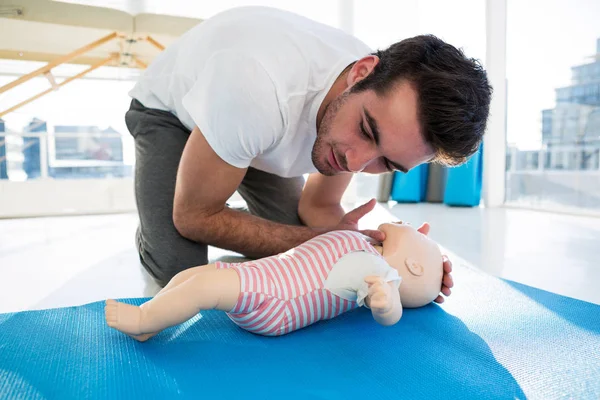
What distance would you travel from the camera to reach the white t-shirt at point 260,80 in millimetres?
1284

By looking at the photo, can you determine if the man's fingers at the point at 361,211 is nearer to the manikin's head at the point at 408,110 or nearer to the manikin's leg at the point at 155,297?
the manikin's head at the point at 408,110

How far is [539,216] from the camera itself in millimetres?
3715

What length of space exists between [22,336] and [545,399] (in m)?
1.17

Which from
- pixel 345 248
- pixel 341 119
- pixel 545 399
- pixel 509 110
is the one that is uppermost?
pixel 509 110

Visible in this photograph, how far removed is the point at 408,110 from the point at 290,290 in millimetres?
562

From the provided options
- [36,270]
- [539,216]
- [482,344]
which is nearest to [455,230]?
[539,216]

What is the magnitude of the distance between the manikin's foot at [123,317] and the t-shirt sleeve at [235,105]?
52 centimetres

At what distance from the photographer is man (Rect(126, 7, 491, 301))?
1246 mm

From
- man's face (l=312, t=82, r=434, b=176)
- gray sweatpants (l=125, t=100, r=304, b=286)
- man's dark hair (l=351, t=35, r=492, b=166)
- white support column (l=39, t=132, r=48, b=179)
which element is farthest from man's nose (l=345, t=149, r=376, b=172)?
white support column (l=39, t=132, r=48, b=179)

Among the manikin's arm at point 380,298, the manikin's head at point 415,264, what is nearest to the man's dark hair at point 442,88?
the manikin's head at point 415,264

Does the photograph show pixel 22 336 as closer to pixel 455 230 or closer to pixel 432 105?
pixel 432 105

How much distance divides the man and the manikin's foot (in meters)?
0.51

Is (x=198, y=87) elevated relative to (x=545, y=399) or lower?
elevated

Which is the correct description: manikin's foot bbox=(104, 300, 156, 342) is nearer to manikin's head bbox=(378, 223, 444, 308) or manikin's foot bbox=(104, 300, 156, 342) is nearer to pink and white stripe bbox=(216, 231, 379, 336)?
pink and white stripe bbox=(216, 231, 379, 336)
